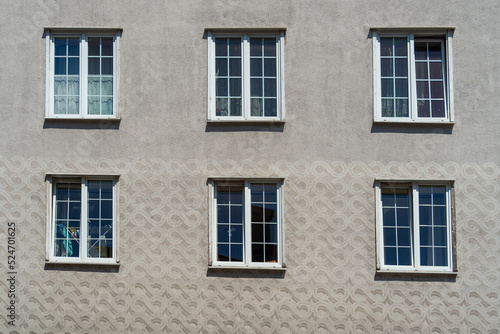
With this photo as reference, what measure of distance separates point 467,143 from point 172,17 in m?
6.57

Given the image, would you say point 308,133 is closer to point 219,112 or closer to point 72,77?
point 219,112

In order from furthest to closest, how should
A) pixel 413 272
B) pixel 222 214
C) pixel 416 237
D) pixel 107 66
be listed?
pixel 107 66 < pixel 222 214 < pixel 416 237 < pixel 413 272

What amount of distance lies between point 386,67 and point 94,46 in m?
6.14

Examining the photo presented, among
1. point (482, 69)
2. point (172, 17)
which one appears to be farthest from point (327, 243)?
point (172, 17)

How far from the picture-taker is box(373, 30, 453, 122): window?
12.0 metres

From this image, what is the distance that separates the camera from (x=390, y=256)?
11.8 metres

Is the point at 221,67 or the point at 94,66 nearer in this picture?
the point at 221,67

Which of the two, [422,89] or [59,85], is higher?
[59,85]

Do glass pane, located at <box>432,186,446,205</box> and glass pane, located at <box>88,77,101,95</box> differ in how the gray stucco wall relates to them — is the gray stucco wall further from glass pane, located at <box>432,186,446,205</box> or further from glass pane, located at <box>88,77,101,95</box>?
glass pane, located at <box>88,77,101,95</box>

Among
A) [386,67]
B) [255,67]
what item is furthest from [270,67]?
[386,67]

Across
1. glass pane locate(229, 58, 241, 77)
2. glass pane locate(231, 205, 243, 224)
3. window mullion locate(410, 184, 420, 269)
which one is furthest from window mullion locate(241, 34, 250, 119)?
window mullion locate(410, 184, 420, 269)

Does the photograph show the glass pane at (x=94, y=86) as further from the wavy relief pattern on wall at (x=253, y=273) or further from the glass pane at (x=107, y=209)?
the glass pane at (x=107, y=209)

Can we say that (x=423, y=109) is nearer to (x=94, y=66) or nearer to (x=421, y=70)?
(x=421, y=70)

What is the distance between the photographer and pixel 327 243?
11758 mm
